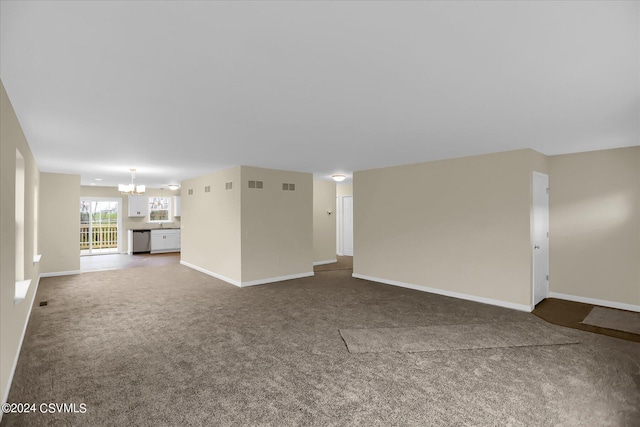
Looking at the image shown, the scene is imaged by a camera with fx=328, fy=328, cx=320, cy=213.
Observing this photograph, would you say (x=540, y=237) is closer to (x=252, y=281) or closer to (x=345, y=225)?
(x=252, y=281)

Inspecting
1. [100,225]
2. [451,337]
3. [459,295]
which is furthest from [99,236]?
[451,337]

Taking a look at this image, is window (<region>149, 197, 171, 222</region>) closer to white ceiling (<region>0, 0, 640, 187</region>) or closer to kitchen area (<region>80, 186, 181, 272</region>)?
kitchen area (<region>80, 186, 181, 272</region>)

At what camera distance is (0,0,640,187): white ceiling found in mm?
1677

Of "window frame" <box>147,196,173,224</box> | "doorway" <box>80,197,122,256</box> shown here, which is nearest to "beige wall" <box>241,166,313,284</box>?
"window frame" <box>147,196,173,224</box>

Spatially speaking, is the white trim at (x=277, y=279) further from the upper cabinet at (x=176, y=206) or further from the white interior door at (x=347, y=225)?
the upper cabinet at (x=176, y=206)

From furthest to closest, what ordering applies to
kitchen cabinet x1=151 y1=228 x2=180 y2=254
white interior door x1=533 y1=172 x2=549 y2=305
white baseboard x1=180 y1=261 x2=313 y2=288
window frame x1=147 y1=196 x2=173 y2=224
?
window frame x1=147 y1=196 x2=173 y2=224
kitchen cabinet x1=151 y1=228 x2=180 y2=254
white baseboard x1=180 y1=261 x2=313 y2=288
white interior door x1=533 y1=172 x2=549 y2=305

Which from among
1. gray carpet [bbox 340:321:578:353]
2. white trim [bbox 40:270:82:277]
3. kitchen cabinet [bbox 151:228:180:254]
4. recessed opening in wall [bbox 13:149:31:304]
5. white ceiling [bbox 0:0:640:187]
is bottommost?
gray carpet [bbox 340:321:578:353]

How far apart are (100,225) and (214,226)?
7285mm

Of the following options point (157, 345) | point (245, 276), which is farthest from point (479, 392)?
point (245, 276)

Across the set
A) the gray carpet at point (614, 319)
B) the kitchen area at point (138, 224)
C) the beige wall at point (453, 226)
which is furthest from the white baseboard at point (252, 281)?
the gray carpet at point (614, 319)

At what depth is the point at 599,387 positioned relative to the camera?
2809mm

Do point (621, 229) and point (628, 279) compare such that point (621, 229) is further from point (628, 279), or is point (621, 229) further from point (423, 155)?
point (423, 155)

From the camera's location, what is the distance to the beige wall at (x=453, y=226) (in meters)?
5.07

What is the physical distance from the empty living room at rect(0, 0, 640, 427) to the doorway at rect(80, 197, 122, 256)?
4.62 m
